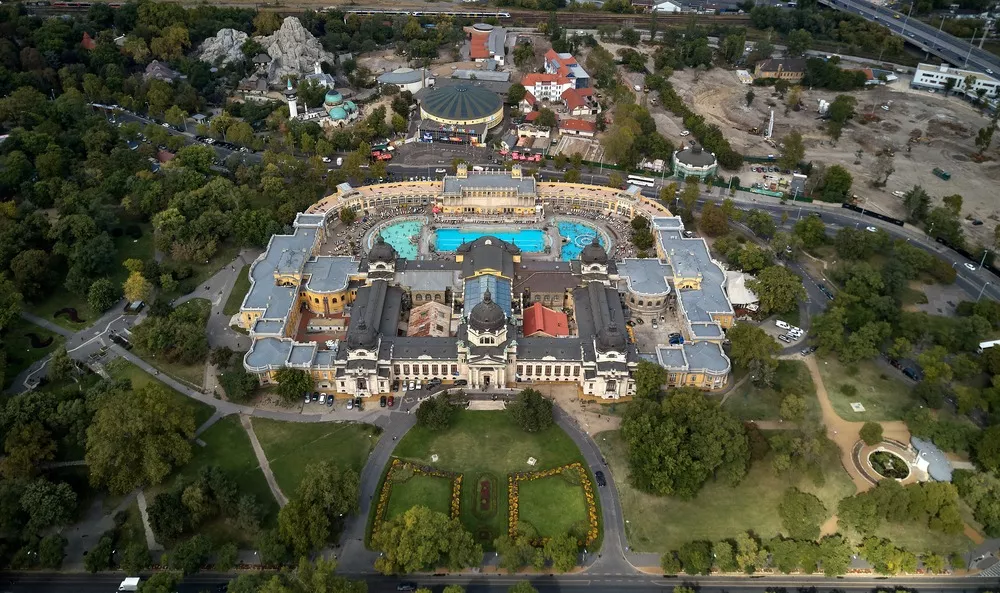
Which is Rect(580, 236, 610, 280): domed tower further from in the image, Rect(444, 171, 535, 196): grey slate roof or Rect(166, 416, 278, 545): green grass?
Rect(166, 416, 278, 545): green grass

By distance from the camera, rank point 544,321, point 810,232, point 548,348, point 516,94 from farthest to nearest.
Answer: point 516,94 → point 810,232 → point 544,321 → point 548,348

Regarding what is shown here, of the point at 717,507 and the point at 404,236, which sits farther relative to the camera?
the point at 404,236

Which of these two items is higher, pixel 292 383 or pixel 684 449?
pixel 684 449

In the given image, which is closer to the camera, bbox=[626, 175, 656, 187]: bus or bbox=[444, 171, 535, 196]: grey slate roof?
bbox=[444, 171, 535, 196]: grey slate roof

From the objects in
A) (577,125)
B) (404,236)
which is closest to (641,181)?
(577,125)

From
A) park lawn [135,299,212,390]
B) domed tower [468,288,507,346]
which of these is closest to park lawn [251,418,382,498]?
park lawn [135,299,212,390]

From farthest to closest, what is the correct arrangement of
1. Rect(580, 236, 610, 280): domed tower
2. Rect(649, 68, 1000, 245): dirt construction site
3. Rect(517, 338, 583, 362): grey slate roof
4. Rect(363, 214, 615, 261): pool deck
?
Rect(649, 68, 1000, 245): dirt construction site
Rect(363, 214, 615, 261): pool deck
Rect(580, 236, 610, 280): domed tower
Rect(517, 338, 583, 362): grey slate roof

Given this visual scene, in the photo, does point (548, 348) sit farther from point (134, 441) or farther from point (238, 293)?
point (238, 293)

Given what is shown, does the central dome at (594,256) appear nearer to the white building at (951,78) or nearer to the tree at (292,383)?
the tree at (292,383)
